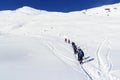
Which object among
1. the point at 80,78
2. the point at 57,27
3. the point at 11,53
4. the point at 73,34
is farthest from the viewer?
the point at 57,27

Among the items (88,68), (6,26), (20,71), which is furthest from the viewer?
(6,26)

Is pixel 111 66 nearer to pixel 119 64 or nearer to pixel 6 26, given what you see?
pixel 119 64

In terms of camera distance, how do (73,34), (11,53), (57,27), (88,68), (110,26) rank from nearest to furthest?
(88,68), (11,53), (73,34), (110,26), (57,27)

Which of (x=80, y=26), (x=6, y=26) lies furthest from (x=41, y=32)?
(x=6, y=26)

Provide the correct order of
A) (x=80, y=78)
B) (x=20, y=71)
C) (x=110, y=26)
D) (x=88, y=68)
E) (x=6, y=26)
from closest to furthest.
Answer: (x=80, y=78), (x=20, y=71), (x=88, y=68), (x=110, y=26), (x=6, y=26)

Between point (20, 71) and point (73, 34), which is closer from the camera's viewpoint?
point (20, 71)

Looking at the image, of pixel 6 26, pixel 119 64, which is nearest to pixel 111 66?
pixel 119 64

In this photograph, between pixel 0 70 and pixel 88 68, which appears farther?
pixel 88 68

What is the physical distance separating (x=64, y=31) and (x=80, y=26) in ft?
13.8

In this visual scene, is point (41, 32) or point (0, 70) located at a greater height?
point (0, 70)

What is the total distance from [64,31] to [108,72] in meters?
33.5

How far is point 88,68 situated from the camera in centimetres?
1703

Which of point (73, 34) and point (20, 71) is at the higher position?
point (20, 71)

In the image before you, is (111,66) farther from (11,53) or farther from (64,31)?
(64,31)
